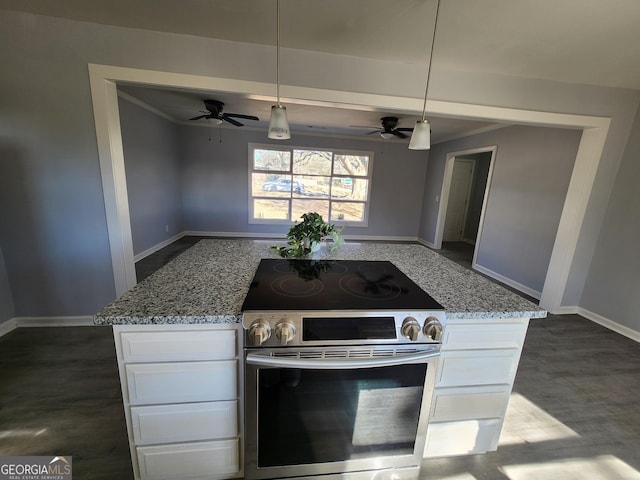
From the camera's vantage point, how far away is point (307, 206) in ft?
20.0

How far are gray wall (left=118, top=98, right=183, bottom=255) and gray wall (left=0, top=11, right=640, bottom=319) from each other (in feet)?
5.57

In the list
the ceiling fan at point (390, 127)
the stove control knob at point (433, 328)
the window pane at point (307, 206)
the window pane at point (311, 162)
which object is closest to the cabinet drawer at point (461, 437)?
the stove control knob at point (433, 328)

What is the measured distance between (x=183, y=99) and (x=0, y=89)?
6.48ft

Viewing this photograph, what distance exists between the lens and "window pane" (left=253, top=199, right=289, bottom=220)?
593 centimetres

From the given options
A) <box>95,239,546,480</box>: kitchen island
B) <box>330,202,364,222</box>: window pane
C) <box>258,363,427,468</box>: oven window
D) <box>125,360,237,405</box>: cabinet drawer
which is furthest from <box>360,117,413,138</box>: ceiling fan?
<box>125,360,237,405</box>: cabinet drawer

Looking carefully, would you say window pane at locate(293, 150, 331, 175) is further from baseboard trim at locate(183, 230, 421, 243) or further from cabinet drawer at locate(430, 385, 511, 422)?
cabinet drawer at locate(430, 385, 511, 422)

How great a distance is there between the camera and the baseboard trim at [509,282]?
138 inches

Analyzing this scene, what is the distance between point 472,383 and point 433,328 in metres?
0.51

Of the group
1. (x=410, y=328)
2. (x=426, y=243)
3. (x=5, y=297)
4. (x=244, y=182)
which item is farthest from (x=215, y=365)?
(x=426, y=243)

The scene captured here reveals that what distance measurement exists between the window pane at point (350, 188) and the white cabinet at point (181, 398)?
5326 millimetres

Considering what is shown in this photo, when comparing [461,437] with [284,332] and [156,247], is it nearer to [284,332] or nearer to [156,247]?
[284,332]

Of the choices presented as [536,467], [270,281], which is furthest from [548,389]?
[270,281]

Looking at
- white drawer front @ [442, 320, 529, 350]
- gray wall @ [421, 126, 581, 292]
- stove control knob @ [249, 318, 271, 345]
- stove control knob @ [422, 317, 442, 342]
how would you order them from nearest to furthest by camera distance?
stove control knob @ [249, 318, 271, 345] → stove control knob @ [422, 317, 442, 342] → white drawer front @ [442, 320, 529, 350] → gray wall @ [421, 126, 581, 292]

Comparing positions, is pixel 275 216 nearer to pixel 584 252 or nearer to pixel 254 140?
pixel 254 140
